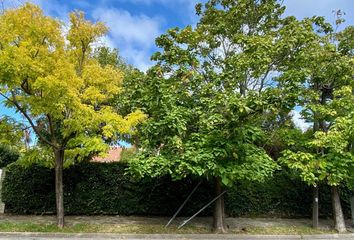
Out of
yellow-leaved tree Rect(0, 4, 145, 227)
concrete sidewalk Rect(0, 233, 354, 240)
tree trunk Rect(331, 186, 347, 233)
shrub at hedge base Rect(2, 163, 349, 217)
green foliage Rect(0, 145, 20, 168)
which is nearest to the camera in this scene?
yellow-leaved tree Rect(0, 4, 145, 227)

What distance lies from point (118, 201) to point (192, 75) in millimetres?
5322

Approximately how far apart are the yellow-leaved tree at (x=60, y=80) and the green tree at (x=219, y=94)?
97cm

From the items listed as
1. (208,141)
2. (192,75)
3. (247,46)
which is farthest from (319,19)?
(208,141)

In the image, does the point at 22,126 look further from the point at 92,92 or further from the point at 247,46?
the point at 247,46

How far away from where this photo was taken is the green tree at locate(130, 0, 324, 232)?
892cm

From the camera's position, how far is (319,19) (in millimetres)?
11664

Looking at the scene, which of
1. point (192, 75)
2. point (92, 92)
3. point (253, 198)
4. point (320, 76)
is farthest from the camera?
point (253, 198)

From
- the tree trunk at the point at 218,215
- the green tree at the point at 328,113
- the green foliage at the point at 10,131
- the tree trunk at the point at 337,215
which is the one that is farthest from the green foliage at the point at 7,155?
the tree trunk at the point at 337,215

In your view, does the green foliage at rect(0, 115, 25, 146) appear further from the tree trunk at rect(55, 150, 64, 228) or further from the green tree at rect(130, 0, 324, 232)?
the green tree at rect(130, 0, 324, 232)

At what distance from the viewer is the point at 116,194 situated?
12484mm

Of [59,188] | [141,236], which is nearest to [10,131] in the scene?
[59,188]

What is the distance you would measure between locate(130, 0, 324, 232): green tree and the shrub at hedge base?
233 centimetres

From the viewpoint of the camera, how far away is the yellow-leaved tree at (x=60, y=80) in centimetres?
877

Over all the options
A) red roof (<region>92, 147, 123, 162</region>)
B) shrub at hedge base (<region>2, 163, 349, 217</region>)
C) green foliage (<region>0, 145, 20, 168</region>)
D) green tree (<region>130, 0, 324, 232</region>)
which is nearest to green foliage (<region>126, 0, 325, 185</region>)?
green tree (<region>130, 0, 324, 232</region>)
